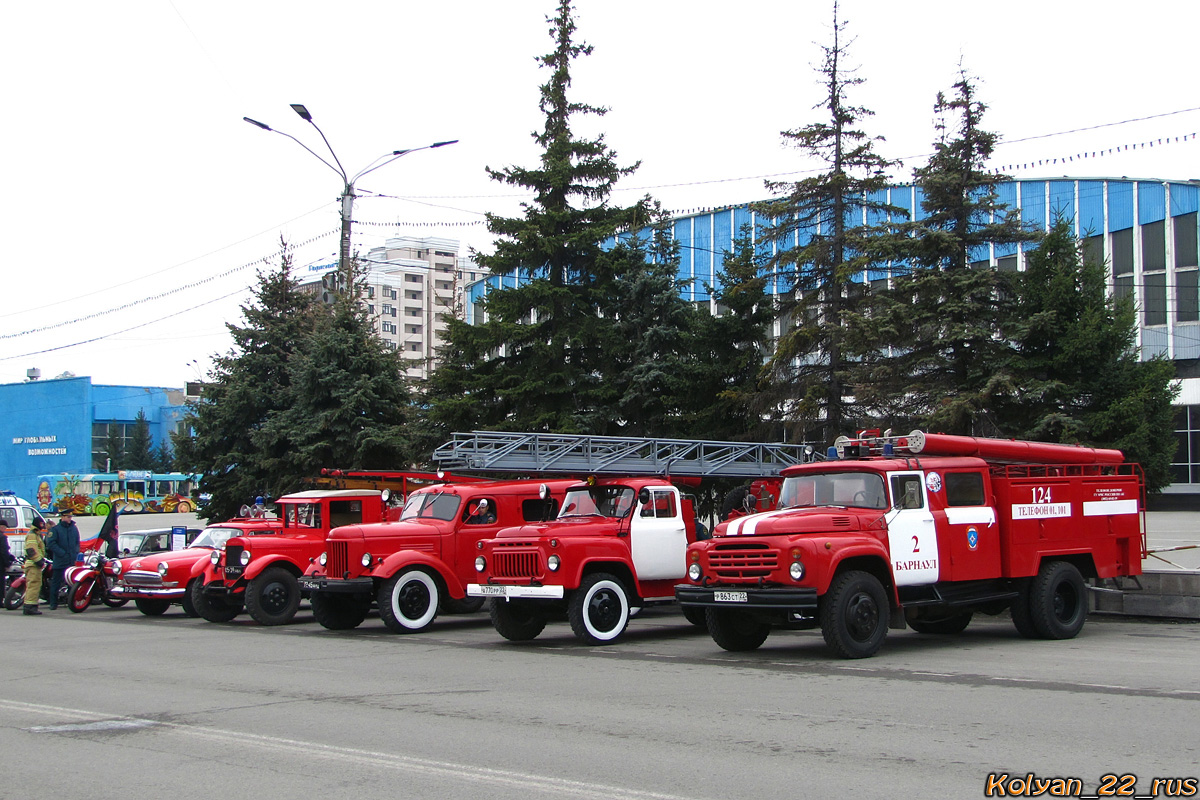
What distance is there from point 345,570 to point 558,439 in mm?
4596

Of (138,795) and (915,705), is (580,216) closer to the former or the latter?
(915,705)

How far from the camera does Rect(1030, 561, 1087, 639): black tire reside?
13.5 meters

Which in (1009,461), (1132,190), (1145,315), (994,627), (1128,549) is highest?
(1132,190)

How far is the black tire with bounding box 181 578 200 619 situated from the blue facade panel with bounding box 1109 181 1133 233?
37.2m

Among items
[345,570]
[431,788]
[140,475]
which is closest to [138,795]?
[431,788]

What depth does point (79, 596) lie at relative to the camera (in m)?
21.8

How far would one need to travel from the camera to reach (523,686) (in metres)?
10.6

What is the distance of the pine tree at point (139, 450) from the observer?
89.1m

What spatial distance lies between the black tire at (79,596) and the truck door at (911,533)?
657 inches

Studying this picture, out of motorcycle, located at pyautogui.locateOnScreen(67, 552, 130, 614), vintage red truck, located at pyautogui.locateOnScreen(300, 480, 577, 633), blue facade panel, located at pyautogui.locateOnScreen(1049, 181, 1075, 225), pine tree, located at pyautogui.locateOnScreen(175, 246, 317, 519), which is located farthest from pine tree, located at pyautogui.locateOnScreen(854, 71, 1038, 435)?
blue facade panel, located at pyautogui.locateOnScreen(1049, 181, 1075, 225)

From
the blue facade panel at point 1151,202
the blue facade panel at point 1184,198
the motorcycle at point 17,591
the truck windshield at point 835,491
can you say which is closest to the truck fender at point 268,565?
the motorcycle at point 17,591

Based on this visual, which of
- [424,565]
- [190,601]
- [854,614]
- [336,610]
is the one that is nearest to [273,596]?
[336,610]

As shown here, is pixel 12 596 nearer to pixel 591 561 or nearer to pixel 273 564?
pixel 273 564

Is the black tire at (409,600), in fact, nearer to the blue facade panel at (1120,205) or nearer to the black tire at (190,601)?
the black tire at (190,601)
